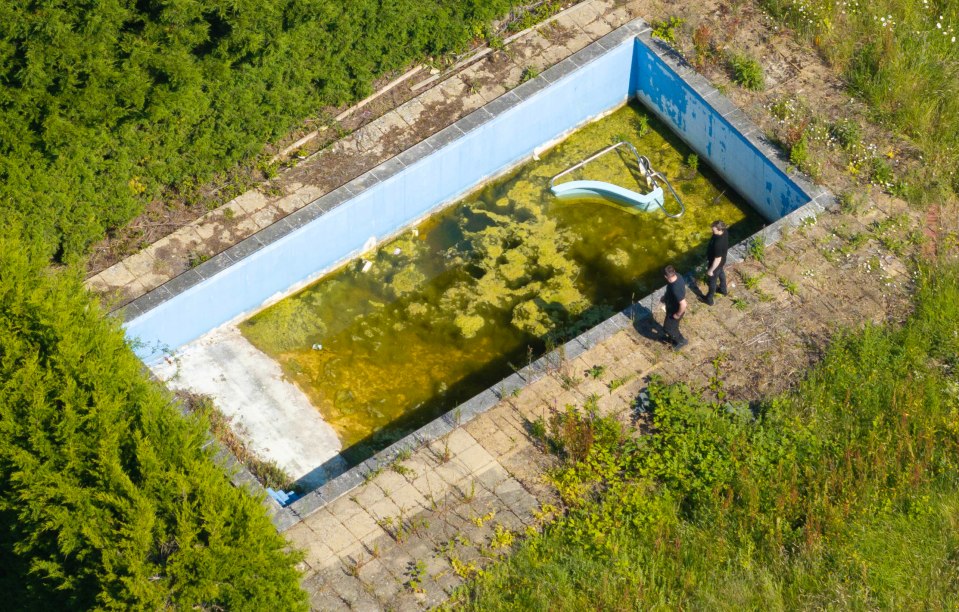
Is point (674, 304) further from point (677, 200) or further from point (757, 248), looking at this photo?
point (677, 200)

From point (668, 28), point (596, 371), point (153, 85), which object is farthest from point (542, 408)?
point (668, 28)

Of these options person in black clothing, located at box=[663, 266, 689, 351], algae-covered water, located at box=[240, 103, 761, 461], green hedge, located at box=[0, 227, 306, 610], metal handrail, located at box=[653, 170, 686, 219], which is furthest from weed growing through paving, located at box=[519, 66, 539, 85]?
green hedge, located at box=[0, 227, 306, 610]

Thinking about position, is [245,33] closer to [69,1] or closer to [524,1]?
[69,1]

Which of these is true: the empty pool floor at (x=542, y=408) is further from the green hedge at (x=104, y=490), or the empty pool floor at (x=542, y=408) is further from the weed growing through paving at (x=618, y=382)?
the green hedge at (x=104, y=490)

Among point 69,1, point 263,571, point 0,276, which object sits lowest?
point 263,571

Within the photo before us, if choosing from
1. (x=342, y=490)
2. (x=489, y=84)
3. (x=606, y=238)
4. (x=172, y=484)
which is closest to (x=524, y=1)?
(x=489, y=84)
